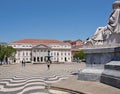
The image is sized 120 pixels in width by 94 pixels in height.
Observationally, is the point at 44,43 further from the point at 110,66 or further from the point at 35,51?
the point at 110,66

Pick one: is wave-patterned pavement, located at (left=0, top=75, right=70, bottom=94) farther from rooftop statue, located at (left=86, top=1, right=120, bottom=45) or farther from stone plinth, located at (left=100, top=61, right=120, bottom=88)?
rooftop statue, located at (left=86, top=1, right=120, bottom=45)

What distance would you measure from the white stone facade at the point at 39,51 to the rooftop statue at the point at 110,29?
366 ft

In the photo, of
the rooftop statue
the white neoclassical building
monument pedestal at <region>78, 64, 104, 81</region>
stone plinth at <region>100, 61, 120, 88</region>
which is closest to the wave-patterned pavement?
stone plinth at <region>100, 61, 120, 88</region>

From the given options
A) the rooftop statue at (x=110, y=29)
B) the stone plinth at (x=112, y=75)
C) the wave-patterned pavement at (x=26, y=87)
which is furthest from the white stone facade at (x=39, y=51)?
the stone plinth at (x=112, y=75)

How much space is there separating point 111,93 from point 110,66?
2094 mm

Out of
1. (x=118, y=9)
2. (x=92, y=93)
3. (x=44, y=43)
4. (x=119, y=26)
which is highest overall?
(x=44, y=43)

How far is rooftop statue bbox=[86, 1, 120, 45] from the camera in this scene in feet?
37.0

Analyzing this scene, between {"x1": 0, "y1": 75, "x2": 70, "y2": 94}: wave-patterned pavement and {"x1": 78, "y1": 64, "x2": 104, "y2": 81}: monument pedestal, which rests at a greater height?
{"x1": 78, "y1": 64, "x2": 104, "y2": 81}: monument pedestal

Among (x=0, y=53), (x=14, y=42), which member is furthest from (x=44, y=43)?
(x=0, y=53)

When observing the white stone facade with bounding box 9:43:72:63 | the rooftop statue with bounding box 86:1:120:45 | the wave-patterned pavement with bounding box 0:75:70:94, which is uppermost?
the white stone facade with bounding box 9:43:72:63

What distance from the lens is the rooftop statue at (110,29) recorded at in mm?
11270

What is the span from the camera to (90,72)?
1127 centimetres

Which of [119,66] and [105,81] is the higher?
[119,66]

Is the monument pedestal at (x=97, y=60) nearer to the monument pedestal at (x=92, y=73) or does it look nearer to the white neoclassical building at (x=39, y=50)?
the monument pedestal at (x=92, y=73)
